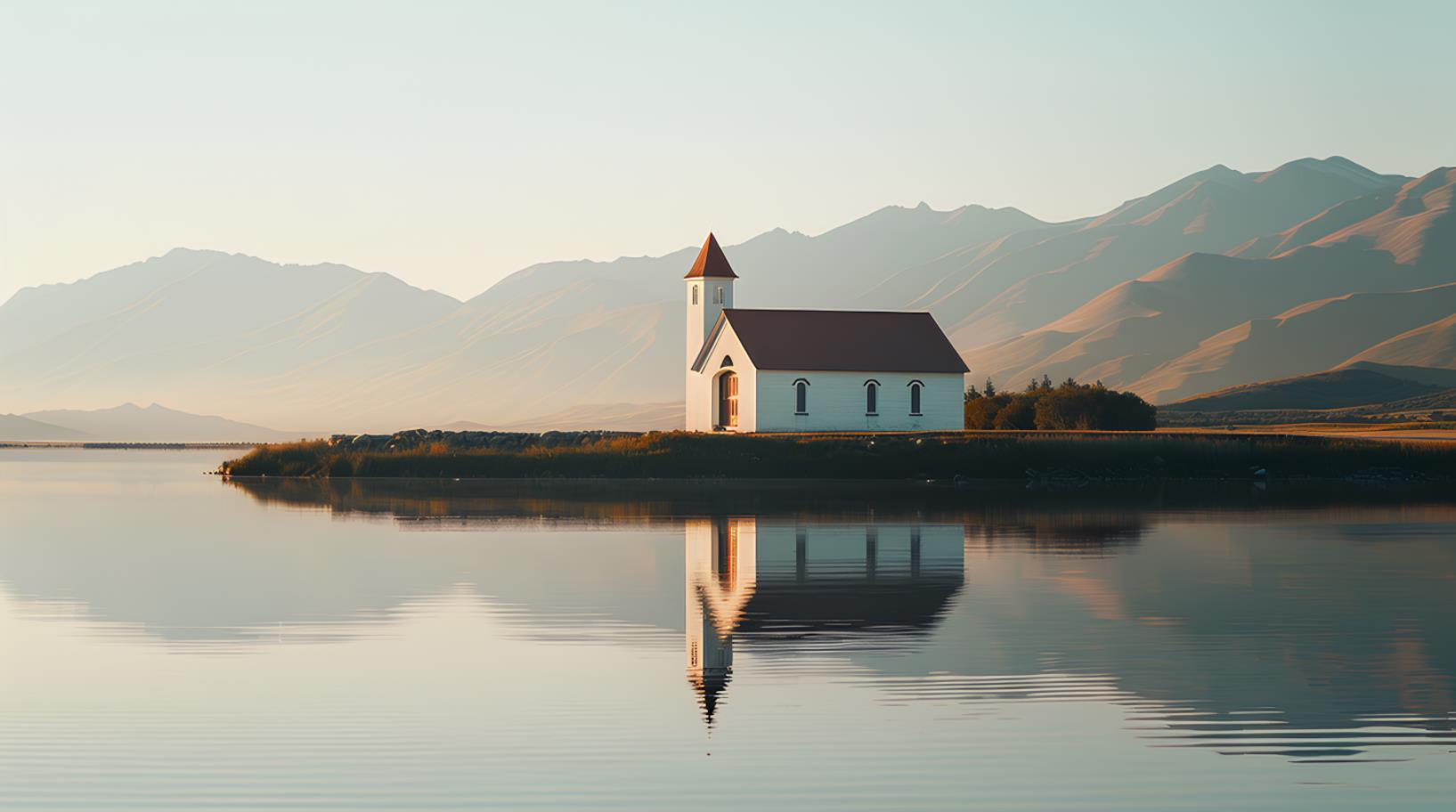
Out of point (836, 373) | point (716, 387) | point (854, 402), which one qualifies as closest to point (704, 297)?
point (716, 387)

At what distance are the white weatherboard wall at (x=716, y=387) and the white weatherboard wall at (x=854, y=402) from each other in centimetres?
Answer: 55

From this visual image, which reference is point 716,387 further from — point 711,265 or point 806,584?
point 806,584

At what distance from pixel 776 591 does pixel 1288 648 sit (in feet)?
25.1

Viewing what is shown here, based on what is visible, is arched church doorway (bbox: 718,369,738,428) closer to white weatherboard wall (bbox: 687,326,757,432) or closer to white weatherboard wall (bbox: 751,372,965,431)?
white weatherboard wall (bbox: 687,326,757,432)

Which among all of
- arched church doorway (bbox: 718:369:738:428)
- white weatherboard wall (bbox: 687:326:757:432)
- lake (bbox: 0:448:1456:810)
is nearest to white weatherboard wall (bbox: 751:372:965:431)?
white weatherboard wall (bbox: 687:326:757:432)

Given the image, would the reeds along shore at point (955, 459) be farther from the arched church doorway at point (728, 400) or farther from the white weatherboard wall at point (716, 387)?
the arched church doorway at point (728, 400)

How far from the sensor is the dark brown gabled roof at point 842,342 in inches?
2822

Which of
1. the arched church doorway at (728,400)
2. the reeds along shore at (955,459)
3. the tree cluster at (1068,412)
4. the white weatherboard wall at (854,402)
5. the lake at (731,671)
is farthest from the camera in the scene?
the arched church doorway at (728,400)

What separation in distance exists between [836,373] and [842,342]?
7.26 feet

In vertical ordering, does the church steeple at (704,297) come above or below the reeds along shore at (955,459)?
above

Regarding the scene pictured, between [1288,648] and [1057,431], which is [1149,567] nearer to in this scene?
[1288,648]

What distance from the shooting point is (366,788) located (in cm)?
1105

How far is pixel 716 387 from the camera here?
76562 millimetres

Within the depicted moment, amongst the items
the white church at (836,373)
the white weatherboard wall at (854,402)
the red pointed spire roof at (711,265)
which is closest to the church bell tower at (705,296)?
the red pointed spire roof at (711,265)
